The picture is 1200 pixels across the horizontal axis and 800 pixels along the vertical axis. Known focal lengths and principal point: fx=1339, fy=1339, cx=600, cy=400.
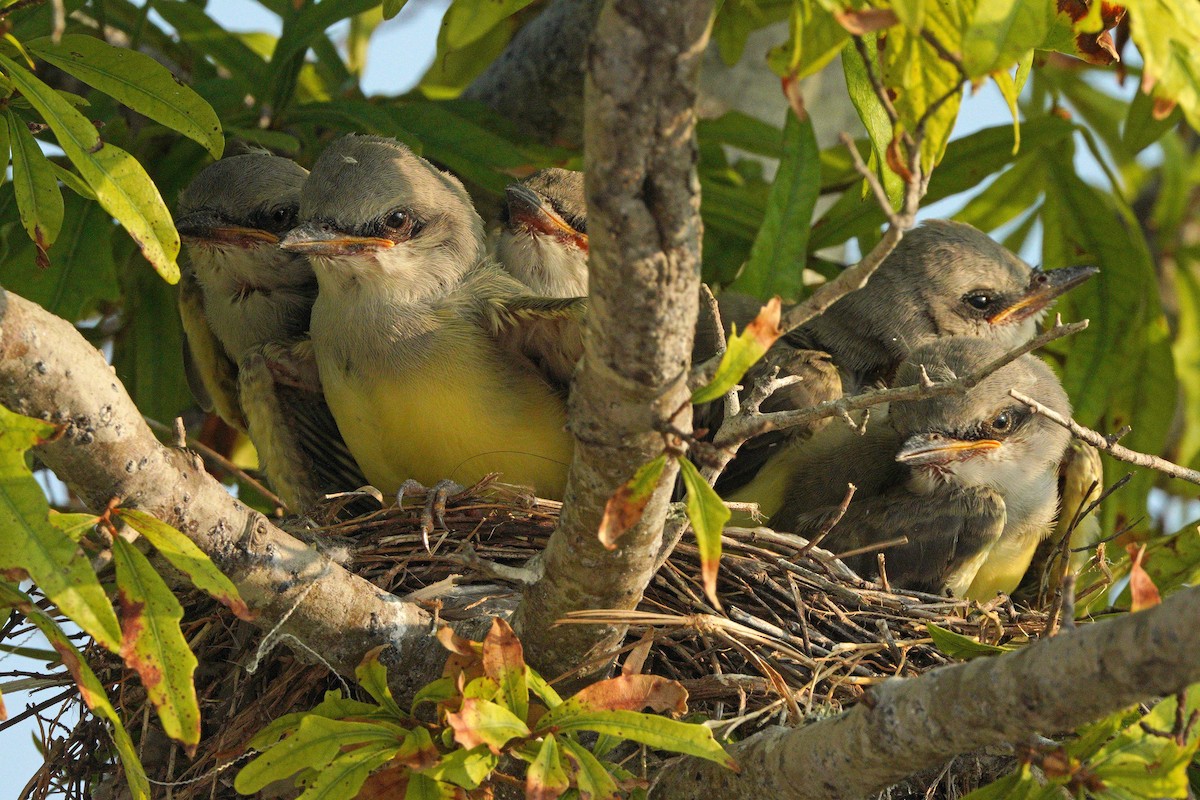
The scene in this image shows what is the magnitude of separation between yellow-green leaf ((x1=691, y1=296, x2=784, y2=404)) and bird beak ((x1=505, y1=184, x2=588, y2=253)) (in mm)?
2083

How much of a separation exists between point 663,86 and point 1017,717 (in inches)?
44.7

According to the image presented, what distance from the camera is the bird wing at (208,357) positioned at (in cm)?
436

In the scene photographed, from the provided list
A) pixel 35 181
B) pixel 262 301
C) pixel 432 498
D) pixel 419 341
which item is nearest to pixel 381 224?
pixel 419 341

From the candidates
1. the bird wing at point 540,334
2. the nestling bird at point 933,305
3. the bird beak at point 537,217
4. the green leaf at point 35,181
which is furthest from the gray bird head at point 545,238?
the green leaf at point 35,181

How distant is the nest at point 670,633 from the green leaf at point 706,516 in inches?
35.7

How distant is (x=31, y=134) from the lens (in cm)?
267

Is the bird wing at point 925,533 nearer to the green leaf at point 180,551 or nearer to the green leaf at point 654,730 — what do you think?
the green leaf at point 654,730

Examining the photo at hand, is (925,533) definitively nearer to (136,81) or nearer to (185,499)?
(185,499)

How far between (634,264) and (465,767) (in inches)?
37.3

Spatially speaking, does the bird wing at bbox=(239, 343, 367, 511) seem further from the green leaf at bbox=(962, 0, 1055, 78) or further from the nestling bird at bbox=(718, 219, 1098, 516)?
the green leaf at bbox=(962, 0, 1055, 78)

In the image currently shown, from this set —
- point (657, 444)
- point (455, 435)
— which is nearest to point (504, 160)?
point (455, 435)

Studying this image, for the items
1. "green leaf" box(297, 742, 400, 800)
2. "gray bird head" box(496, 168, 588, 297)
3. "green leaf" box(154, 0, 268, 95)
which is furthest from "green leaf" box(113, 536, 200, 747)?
"green leaf" box(154, 0, 268, 95)

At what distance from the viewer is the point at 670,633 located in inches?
124

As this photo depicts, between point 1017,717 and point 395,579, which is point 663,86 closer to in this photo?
point 1017,717
